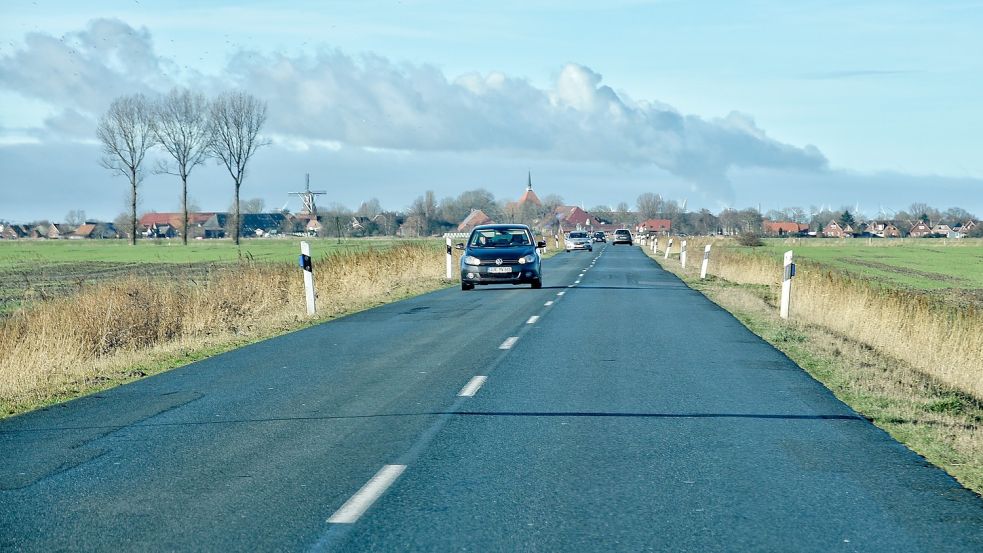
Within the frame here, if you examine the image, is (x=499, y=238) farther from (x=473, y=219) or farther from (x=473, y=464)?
(x=473, y=219)

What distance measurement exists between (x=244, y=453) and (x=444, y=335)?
8516 mm

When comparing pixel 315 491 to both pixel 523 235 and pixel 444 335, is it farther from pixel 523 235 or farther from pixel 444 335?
pixel 523 235

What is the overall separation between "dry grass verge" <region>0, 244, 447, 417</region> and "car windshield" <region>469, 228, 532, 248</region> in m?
2.68

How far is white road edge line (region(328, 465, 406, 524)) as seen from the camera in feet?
18.0

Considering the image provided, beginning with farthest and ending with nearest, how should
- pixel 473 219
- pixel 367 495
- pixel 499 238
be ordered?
pixel 473 219, pixel 499 238, pixel 367 495

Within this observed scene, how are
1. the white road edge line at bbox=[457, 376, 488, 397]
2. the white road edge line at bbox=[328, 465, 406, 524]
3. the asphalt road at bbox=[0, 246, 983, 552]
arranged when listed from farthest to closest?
the white road edge line at bbox=[457, 376, 488, 397] < the white road edge line at bbox=[328, 465, 406, 524] < the asphalt road at bbox=[0, 246, 983, 552]

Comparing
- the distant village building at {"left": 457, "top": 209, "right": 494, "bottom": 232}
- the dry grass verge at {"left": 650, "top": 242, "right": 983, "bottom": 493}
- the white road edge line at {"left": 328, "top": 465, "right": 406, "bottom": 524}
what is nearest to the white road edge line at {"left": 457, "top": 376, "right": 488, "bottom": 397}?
the white road edge line at {"left": 328, "top": 465, "right": 406, "bottom": 524}

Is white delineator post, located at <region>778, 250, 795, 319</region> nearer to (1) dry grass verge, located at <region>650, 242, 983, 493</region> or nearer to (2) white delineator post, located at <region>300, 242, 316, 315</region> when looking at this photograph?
(1) dry grass verge, located at <region>650, 242, 983, 493</region>

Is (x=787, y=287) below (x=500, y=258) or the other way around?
below

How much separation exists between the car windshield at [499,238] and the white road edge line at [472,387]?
16575 millimetres

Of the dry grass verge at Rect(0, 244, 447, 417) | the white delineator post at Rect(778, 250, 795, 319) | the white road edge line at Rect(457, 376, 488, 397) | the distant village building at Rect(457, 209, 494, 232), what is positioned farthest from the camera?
the distant village building at Rect(457, 209, 494, 232)

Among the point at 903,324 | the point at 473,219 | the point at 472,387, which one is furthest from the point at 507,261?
the point at 473,219

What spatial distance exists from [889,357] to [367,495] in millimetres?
10384

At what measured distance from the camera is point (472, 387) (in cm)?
1026
